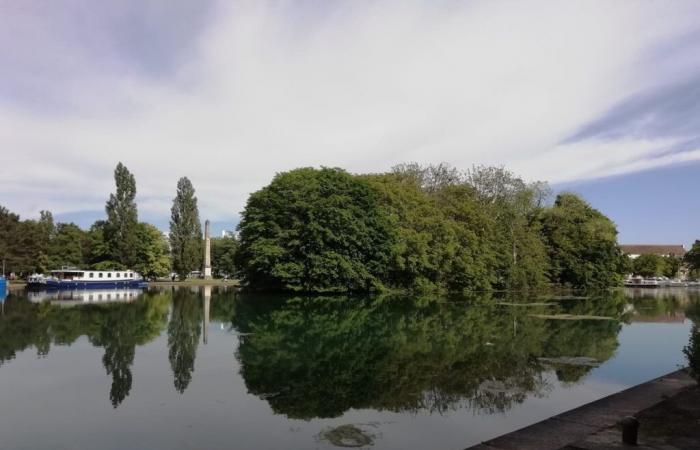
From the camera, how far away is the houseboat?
2516 inches

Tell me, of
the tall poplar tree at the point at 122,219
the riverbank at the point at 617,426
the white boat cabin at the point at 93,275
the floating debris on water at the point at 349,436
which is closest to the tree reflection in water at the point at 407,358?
the floating debris on water at the point at 349,436

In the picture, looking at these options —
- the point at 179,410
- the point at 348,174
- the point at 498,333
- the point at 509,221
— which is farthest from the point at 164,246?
the point at 179,410

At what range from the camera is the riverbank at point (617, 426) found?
808 centimetres

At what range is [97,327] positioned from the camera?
88.7 ft

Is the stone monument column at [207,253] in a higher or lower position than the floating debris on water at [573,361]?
higher

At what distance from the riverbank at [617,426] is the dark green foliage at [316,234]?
4189 centimetres

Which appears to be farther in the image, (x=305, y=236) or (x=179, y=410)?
(x=305, y=236)

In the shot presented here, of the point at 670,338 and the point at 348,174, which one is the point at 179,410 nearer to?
the point at 670,338

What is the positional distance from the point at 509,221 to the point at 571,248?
52.9 ft

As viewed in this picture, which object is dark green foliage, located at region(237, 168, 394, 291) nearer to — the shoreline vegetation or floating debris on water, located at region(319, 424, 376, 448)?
the shoreline vegetation

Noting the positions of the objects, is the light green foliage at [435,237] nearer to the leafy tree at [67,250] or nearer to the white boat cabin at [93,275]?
the white boat cabin at [93,275]

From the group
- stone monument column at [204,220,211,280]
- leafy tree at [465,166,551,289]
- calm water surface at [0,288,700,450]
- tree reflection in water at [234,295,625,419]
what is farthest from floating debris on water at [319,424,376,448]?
stone monument column at [204,220,211,280]

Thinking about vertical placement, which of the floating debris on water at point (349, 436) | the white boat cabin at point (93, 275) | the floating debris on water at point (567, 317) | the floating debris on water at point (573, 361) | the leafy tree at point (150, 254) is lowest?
the floating debris on water at point (349, 436)

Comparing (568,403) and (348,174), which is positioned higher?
(348,174)
